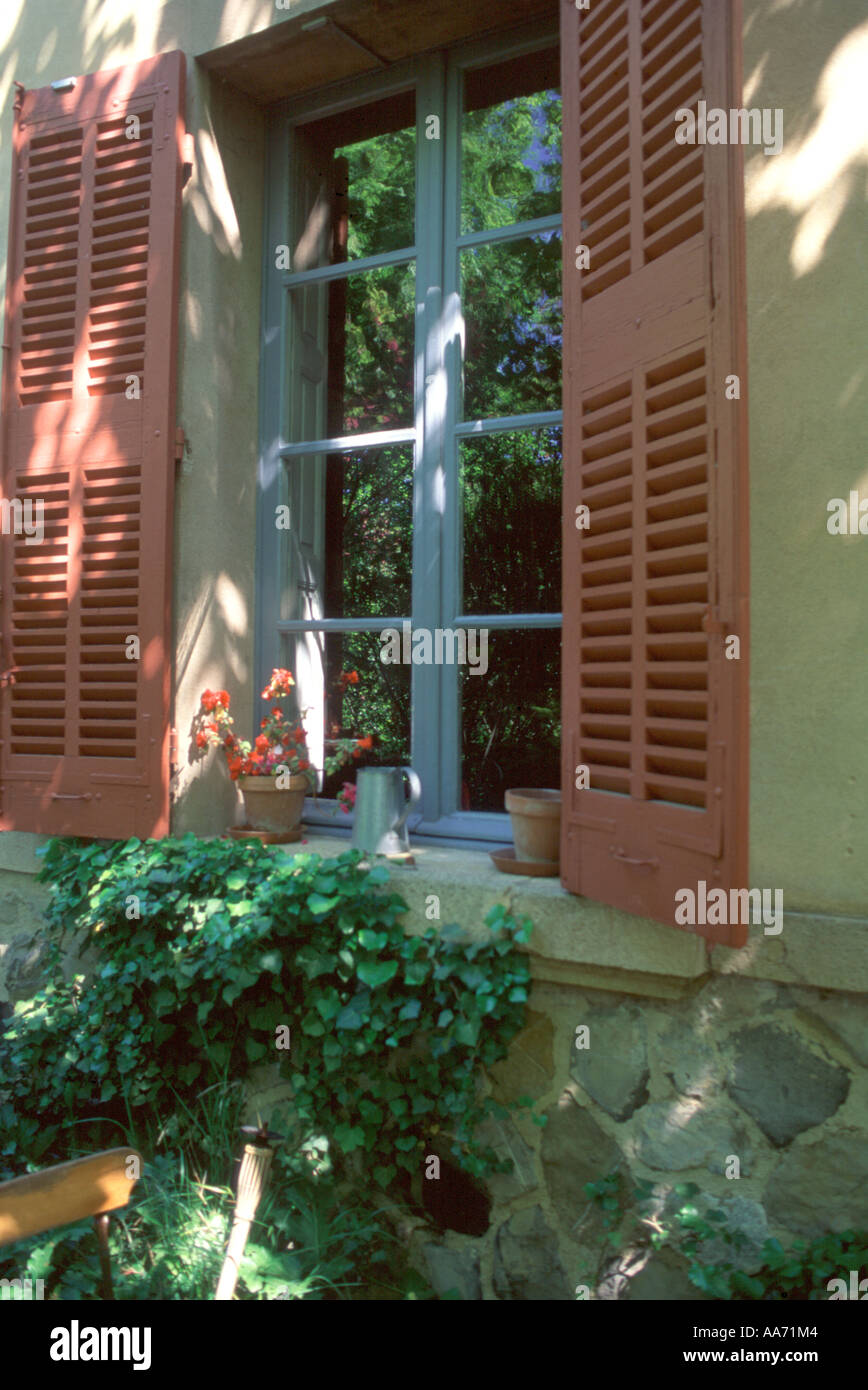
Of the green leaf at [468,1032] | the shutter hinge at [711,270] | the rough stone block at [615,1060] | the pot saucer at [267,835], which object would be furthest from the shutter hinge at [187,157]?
the rough stone block at [615,1060]

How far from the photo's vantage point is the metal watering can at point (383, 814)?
2.60m

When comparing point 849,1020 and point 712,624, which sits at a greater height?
point 712,624

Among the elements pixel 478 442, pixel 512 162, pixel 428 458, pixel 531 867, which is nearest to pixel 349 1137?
pixel 531 867

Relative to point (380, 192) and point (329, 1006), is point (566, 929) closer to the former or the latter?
point (329, 1006)

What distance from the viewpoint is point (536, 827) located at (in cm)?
245

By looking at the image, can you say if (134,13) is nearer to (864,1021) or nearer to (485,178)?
(485,178)

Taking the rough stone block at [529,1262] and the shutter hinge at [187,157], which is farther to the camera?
the shutter hinge at [187,157]

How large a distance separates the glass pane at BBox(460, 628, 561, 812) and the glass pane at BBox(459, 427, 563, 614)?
0.21 m

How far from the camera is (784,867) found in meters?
2.07

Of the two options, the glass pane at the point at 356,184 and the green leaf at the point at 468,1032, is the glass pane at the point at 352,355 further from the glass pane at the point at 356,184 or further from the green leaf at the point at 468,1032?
the green leaf at the point at 468,1032

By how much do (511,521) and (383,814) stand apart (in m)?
1.59

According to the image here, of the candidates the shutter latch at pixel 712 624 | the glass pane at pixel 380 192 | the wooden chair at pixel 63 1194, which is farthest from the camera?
the glass pane at pixel 380 192

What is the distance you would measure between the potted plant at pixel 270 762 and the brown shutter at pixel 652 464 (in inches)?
35.4

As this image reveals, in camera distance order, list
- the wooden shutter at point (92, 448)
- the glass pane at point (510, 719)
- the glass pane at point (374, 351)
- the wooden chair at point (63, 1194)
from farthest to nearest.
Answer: the glass pane at point (374, 351)
the glass pane at point (510, 719)
the wooden shutter at point (92, 448)
the wooden chair at point (63, 1194)
